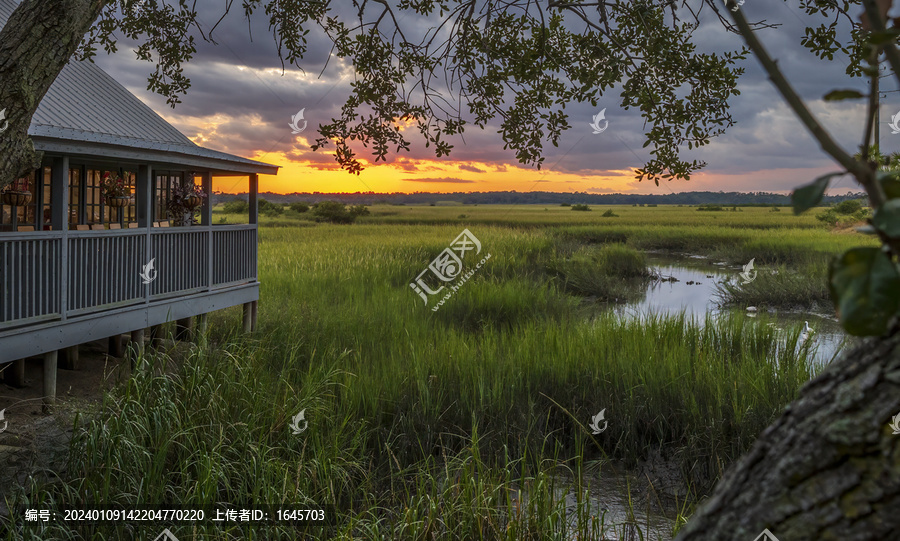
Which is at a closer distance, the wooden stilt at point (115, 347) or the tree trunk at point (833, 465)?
the tree trunk at point (833, 465)

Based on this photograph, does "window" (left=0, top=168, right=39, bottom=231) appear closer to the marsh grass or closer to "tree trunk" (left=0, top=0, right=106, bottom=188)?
"tree trunk" (left=0, top=0, right=106, bottom=188)

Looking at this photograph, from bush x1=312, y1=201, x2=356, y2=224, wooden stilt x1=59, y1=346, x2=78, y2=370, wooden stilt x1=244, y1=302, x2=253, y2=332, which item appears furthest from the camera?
bush x1=312, y1=201, x2=356, y2=224

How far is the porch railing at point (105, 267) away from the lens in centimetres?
691

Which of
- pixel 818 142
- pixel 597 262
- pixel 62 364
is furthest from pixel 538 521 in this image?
pixel 597 262

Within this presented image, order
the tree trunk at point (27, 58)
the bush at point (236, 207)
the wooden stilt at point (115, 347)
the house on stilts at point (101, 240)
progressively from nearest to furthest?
1. the tree trunk at point (27, 58)
2. the house on stilts at point (101, 240)
3. the wooden stilt at point (115, 347)
4. the bush at point (236, 207)

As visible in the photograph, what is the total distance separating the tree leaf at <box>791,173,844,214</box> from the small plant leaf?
8 centimetres

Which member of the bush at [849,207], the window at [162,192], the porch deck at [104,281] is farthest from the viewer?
the bush at [849,207]

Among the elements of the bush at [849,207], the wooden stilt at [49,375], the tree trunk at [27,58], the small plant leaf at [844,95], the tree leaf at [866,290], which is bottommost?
the wooden stilt at [49,375]

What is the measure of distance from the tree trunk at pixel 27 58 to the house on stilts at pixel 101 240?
383 centimetres

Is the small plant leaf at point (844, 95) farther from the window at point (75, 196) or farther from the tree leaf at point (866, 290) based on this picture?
the window at point (75, 196)

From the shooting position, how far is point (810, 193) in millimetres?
642

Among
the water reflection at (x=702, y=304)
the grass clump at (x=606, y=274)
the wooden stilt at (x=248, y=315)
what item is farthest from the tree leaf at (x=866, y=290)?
the grass clump at (x=606, y=274)

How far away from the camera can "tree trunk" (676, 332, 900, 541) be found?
31.1 inches

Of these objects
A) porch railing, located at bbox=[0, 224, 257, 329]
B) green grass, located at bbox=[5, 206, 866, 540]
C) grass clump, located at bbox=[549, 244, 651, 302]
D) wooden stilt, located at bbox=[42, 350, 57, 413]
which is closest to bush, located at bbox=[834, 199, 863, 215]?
grass clump, located at bbox=[549, 244, 651, 302]
